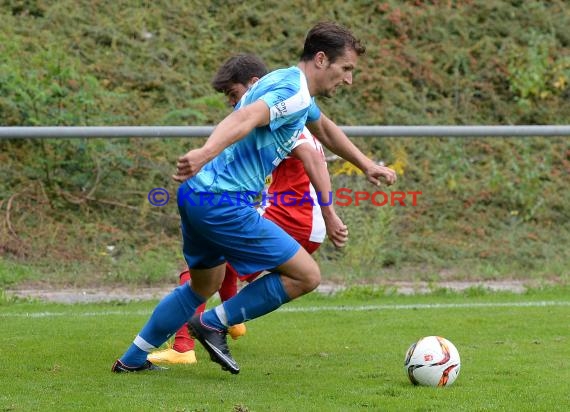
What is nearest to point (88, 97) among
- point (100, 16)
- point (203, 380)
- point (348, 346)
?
point (100, 16)

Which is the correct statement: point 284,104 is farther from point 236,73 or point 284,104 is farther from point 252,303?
point 236,73

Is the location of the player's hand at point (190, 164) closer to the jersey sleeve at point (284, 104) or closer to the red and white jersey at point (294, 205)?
the jersey sleeve at point (284, 104)

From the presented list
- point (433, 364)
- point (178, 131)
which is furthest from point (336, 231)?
point (178, 131)

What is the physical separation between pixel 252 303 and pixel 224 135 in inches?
40.8

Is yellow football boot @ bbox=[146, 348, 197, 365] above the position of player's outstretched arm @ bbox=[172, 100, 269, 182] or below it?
below

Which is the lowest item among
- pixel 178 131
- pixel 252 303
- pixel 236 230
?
pixel 252 303

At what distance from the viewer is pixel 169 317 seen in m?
5.70

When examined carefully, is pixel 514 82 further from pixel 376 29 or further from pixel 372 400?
pixel 372 400

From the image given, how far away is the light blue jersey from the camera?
517cm

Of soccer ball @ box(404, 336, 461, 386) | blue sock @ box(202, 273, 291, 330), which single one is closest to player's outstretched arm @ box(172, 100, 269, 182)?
blue sock @ box(202, 273, 291, 330)

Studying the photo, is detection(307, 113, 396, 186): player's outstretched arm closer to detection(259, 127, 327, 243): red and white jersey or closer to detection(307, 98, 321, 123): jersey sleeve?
detection(307, 98, 321, 123): jersey sleeve

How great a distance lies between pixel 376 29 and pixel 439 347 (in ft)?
33.4

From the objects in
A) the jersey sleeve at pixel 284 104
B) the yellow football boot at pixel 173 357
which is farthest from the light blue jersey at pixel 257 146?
the yellow football boot at pixel 173 357

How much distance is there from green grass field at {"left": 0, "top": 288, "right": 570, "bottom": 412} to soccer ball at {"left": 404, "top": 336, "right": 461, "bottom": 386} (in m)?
0.08
